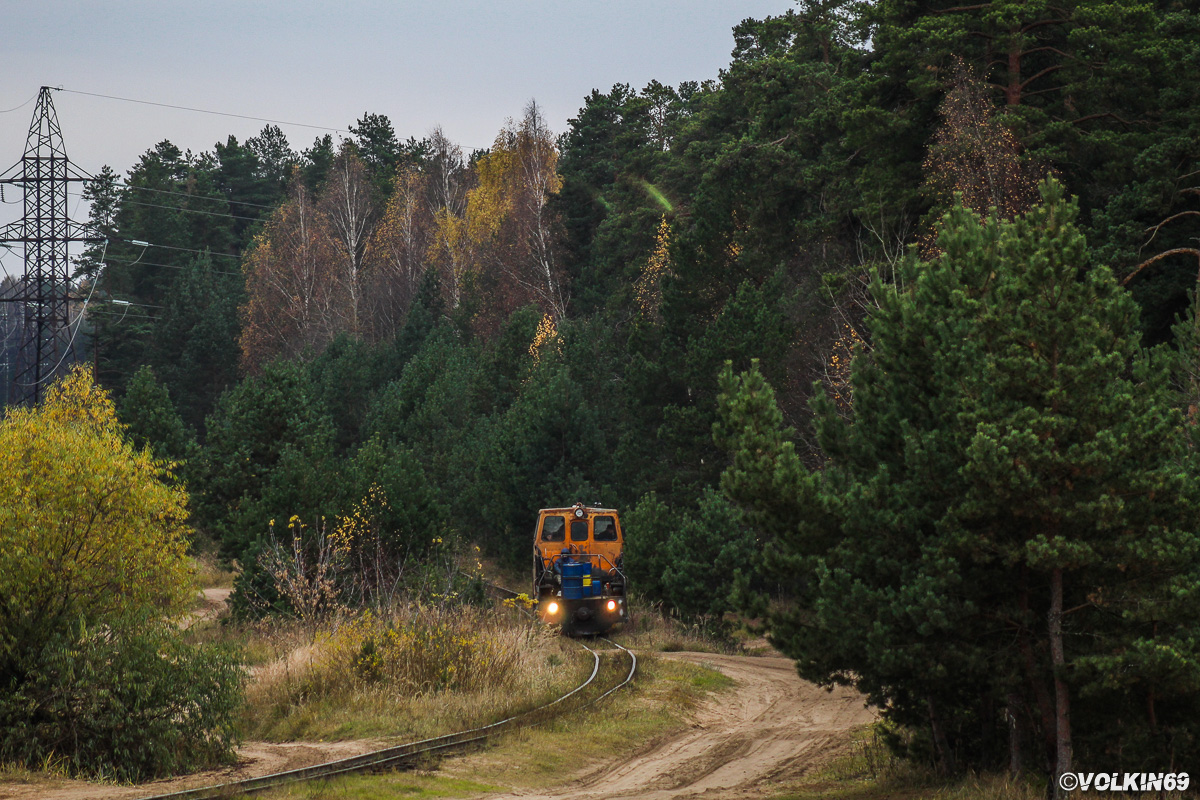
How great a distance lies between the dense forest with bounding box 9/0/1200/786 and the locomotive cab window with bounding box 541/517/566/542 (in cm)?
290

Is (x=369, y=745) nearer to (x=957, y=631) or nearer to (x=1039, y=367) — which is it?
(x=957, y=631)

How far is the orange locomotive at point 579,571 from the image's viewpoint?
2573 centimetres

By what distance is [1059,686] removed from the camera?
11406mm

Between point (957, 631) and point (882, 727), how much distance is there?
11.2 ft

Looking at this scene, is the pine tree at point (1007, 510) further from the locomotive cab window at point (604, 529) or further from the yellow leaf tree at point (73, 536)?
the locomotive cab window at point (604, 529)

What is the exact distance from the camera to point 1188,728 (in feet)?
37.2

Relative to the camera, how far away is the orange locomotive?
84.4ft

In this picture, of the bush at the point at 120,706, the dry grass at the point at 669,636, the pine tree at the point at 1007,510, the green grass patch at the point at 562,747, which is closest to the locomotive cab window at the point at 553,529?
the dry grass at the point at 669,636

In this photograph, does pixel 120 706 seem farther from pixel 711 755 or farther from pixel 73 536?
pixel 711 755

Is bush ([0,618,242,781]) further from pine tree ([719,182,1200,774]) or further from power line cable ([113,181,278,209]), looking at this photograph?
power line cable ([113,181,278,209])

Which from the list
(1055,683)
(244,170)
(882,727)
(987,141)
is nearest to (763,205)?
(987,141)

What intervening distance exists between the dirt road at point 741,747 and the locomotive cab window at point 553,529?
17.7 feet

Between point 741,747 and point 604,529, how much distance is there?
36.4 feet

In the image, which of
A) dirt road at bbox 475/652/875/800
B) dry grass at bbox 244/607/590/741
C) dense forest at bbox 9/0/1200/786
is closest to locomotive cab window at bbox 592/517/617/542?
dense forest at bbox 9/0/1200/786
